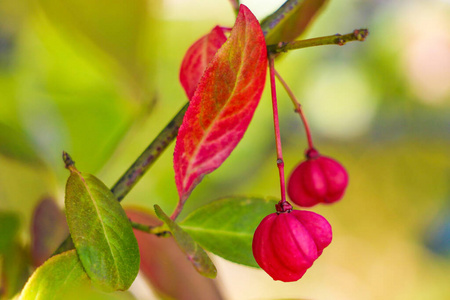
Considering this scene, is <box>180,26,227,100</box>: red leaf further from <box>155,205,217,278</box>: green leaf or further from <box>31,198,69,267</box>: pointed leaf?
<box>31,198,69,267</box>: pointed leaf

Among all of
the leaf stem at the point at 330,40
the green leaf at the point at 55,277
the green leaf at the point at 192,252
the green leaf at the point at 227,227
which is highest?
the leaf stem at the point at 330,40

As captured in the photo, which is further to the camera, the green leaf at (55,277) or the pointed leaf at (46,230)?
the pointed leaf at (46,230)

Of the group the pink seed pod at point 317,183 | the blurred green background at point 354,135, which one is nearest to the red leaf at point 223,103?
the pink seed pod at point 317,183

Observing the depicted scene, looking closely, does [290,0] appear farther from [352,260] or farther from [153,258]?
[352,260]

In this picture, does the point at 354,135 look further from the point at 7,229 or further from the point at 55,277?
the point at 55,277

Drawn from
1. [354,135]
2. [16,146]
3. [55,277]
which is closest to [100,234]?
[55,277]

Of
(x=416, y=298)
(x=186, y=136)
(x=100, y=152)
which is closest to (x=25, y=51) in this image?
(x=100, y=152)

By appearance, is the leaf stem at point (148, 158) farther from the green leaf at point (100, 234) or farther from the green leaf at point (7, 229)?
the green leaf at point (7, 229)
